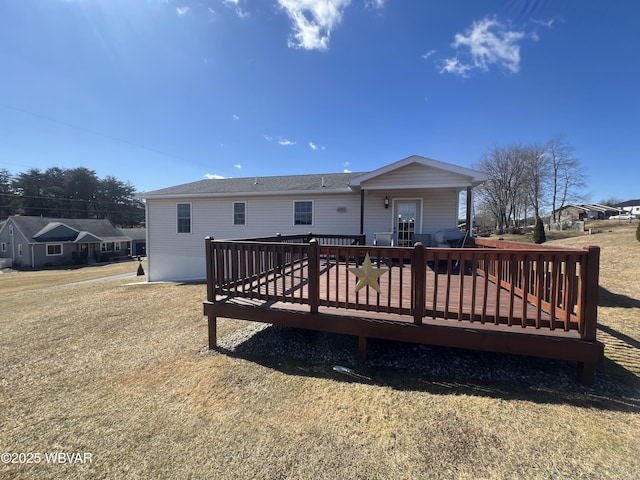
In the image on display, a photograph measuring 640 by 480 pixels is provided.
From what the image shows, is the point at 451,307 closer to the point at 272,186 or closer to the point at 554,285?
the point at 554,285

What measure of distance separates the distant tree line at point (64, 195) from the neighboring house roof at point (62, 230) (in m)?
8.59

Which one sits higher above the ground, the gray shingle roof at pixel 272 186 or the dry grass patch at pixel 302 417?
the gray shingle roof at pixel 272 186

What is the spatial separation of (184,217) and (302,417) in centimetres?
1184

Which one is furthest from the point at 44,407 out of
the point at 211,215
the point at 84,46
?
the point at 84,46

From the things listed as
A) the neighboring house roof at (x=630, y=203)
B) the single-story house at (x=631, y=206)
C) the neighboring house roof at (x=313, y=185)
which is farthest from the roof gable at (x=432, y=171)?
the neighboring house roof at (x=630, y=203)

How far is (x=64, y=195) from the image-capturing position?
1785 inches

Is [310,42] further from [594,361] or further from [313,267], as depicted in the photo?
[594,361]

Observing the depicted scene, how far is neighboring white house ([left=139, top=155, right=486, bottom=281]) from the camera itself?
26.8 feet

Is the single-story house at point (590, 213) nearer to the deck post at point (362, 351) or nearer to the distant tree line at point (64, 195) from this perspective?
the deck post at point (362, 351)

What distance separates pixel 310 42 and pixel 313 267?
34.6ft

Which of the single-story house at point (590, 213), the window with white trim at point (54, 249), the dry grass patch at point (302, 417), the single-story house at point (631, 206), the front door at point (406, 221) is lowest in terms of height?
the window with white trim at point (54, 249)

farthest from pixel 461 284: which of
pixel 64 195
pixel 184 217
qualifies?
pixel 64 195

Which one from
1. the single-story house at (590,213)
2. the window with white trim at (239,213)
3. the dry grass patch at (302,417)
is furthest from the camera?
the single-story house at (590,213)

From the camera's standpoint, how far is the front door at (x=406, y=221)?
9336 millimetres
